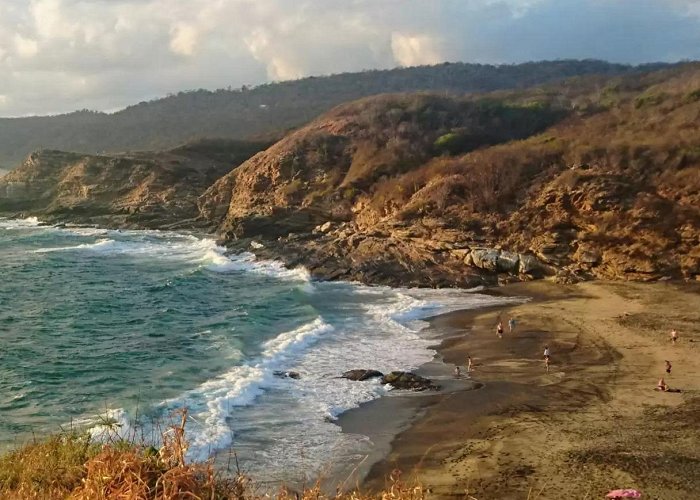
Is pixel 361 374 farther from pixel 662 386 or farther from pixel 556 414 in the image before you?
pixel 662 386

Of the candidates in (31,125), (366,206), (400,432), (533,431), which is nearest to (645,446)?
(533,431)

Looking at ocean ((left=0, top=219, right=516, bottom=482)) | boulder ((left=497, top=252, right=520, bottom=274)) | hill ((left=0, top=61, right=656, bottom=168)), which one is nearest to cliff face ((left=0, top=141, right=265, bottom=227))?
ocean ((left=0, top=219, right=516, bottom=482))

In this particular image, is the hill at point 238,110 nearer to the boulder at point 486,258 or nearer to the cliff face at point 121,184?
the cliff face at point 121,184

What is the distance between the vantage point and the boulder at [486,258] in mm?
34781

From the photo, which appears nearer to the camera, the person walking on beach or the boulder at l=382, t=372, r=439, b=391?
the person walking on beach

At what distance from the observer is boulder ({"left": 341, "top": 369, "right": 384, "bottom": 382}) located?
Answer: 64.0ft

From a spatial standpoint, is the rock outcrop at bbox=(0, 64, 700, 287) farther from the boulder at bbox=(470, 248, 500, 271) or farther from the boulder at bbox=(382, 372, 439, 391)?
the boulder at bbox=(382, 372, 439, 391)

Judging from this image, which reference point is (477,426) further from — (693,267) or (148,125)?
(148,125)

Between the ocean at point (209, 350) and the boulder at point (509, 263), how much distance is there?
401 centimetres

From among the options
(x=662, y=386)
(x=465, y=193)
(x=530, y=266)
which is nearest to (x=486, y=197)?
(x=465, y=193)

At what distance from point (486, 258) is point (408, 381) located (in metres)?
17.3

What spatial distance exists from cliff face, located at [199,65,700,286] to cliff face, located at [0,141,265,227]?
39.4 ft

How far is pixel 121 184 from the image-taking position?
242 feet

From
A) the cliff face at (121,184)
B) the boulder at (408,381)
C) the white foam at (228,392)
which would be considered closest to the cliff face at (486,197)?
the cliff face at (121,184)
